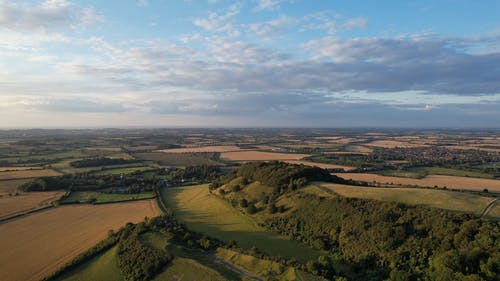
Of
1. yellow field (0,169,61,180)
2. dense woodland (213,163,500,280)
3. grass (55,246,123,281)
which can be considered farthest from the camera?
yellow field (0,169,61,180)

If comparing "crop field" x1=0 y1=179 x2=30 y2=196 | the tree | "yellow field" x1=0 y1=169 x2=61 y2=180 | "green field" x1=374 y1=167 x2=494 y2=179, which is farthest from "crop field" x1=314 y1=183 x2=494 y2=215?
"yellow field" x1=0 y1=169 x2=61 y2=180

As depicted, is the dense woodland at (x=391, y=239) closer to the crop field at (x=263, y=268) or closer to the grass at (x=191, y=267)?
the crop field at (x=263, y=268)

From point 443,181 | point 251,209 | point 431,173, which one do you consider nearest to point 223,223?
point 251,209

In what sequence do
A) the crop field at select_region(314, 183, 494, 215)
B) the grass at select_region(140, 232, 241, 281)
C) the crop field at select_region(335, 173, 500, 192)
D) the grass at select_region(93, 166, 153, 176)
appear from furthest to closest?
the grass at select_region(93, 166, 153, 176) < the crop field at select_region(335, 173, 500, 192) < the crop field at select_region(314, 183, 494, 215) < the grass at select_region(140, 232, 241, 281)

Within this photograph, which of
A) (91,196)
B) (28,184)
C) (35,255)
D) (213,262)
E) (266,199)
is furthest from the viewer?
(28,184)

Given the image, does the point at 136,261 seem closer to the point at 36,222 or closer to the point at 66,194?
the point at 36,222

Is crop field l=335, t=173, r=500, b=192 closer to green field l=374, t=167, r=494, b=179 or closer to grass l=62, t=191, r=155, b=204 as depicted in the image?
green field l=374, t=167, r=494, b=179

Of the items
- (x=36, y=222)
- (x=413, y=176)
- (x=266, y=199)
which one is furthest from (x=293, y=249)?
(x=413, y=176)
